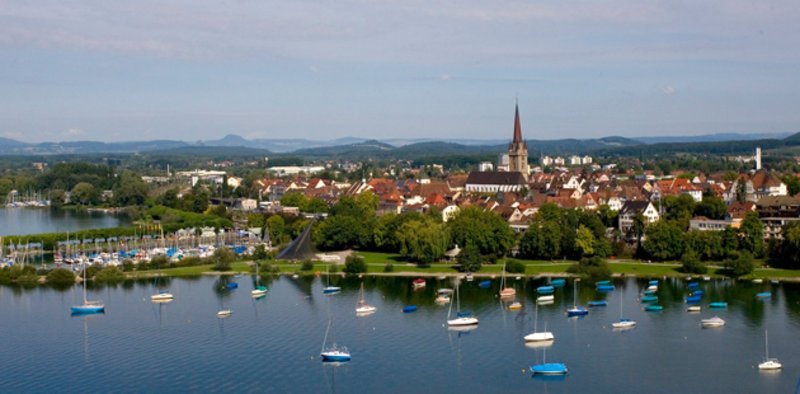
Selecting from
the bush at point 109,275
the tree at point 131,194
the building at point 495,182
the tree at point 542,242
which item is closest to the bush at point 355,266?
the tree at point 542,242

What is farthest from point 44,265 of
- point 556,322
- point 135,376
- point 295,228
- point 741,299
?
point 741,299

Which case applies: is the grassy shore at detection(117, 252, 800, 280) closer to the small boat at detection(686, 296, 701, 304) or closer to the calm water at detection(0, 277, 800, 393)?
the calm water at detection(0, 277, 800, 393)

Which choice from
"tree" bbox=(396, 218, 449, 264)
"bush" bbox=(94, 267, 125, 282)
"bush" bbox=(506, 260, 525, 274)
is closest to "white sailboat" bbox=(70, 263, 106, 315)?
"bush" bbox=(94, 267, 125, 282)

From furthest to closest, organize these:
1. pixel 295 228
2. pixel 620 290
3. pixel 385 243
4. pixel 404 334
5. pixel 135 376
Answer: pixel 295 228, pixel 385 243, pixel 620 290, pixel 404 334, pixel 135 376

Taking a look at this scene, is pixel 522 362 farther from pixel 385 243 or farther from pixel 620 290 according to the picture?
pixel 385 243

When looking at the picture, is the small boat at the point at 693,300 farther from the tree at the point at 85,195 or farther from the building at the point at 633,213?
the tree at the point at 85,195

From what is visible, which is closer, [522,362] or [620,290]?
[522,362]
